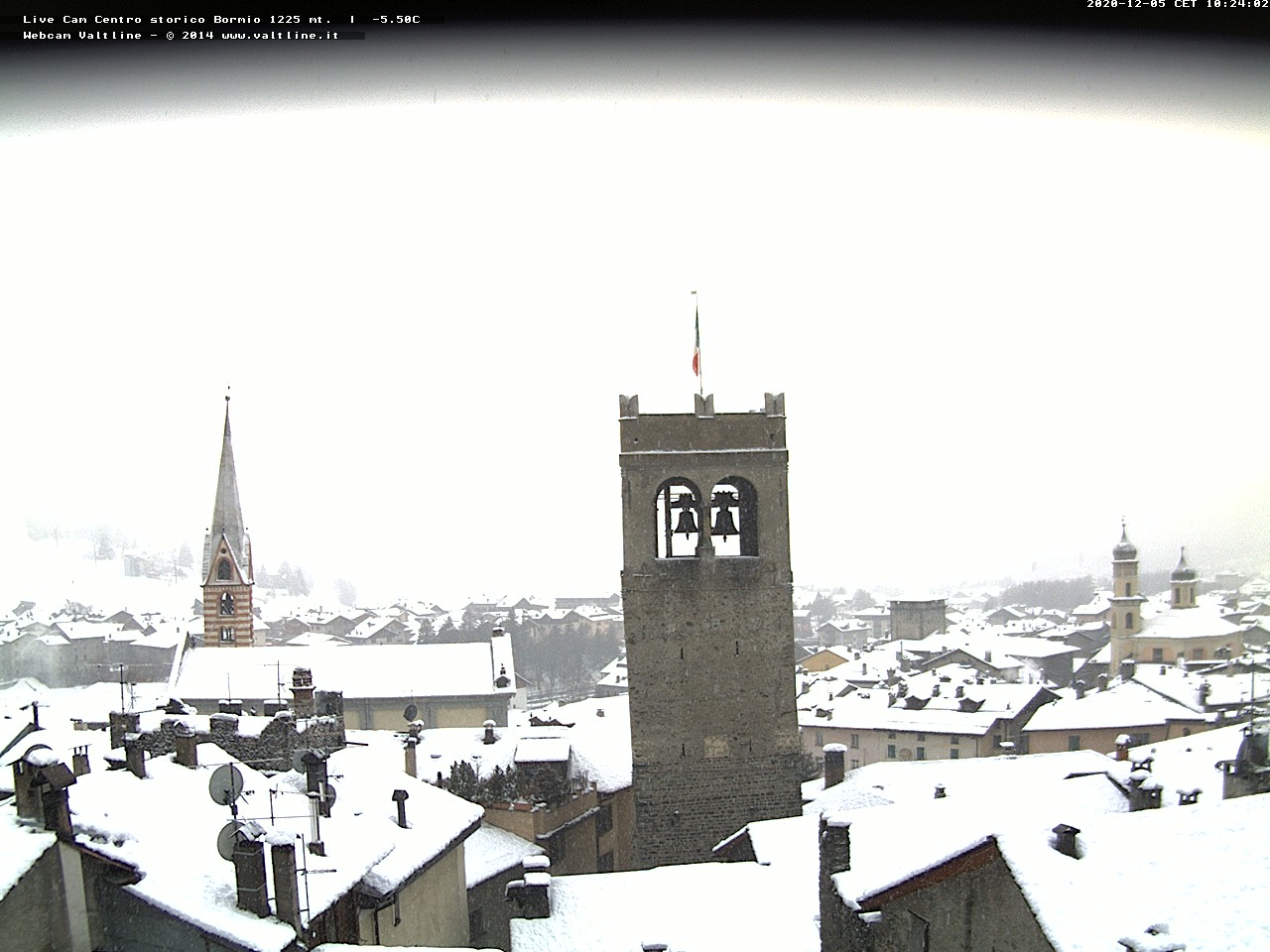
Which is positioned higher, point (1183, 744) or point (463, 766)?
point (1183, 744)

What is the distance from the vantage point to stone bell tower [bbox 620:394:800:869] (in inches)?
398

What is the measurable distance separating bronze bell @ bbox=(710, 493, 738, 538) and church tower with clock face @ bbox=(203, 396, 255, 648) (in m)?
4.41

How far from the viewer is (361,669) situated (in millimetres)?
19516

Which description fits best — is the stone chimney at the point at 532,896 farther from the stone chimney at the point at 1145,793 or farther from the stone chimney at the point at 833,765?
the stone chimney at the point at 833,765

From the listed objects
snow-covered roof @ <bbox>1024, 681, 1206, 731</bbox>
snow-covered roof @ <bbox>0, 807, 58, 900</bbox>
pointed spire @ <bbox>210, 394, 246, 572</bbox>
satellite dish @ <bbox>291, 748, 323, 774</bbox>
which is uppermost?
pointed spire @ <bbox>210, 394, 246, 572</bbox>

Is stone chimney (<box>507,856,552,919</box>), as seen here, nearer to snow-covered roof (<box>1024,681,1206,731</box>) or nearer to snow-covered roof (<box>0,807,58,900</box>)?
snow-covered roof (<box>0,807,58,900</box>)

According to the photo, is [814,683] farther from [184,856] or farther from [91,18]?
[91,18]

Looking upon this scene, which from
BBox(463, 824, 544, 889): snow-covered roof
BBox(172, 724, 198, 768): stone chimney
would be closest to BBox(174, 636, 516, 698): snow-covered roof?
BBox(463, 824, 544, 889): snow-covered roof

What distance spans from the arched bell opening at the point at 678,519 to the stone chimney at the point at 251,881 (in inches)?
244

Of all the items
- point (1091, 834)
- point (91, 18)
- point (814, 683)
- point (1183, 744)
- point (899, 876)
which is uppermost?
point (91, 18)

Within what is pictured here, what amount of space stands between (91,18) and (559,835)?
8.29 meters

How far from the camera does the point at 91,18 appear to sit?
4.43 meters

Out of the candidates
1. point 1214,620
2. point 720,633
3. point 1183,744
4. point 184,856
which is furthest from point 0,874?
point 1214,620

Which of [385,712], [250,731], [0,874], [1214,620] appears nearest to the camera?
[0,874]
